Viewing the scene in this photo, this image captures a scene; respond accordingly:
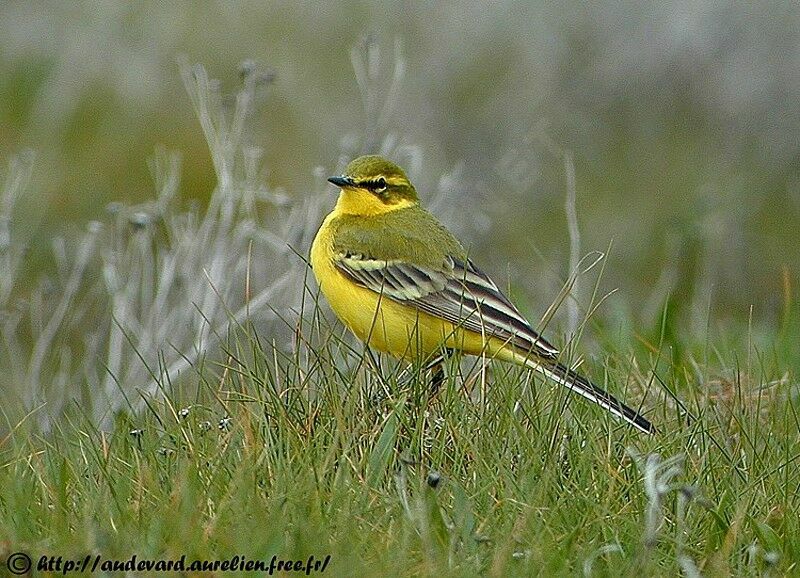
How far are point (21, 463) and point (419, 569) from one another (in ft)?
4.75

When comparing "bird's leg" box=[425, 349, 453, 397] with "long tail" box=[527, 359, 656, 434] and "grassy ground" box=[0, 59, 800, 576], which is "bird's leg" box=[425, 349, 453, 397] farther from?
"long tail" box=[527, 359, 656, 434]

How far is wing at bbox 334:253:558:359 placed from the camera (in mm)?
5574

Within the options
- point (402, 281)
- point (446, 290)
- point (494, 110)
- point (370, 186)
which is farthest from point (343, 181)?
point (494, 110)

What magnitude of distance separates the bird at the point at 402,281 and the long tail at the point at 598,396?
0.16 m

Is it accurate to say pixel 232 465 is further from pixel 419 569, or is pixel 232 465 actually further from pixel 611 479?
pixel 611 479

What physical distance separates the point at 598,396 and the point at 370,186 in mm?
2173

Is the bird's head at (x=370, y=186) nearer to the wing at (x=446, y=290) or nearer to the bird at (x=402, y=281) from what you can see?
the bird at (x=402, y=281)

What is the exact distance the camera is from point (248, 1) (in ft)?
44.7

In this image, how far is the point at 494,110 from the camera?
12.9 meters

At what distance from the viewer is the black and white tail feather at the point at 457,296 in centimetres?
525

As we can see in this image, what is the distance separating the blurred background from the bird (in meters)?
4.49

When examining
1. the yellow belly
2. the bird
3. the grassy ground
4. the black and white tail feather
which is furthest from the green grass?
the yellow belly

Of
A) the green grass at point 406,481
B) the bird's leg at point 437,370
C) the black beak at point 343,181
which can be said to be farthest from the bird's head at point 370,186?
the green grass at point 406,481

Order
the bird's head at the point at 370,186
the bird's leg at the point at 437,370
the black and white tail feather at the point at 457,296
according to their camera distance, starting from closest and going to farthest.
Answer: the bird's leg at the point at 437,370, the black and white tail feather at the point at 457,296, the bird's head at the point at 370,186
